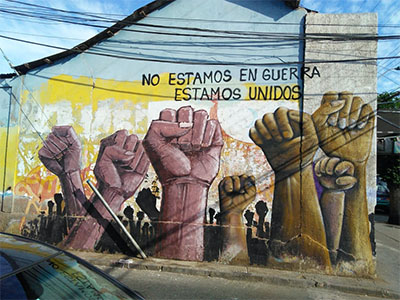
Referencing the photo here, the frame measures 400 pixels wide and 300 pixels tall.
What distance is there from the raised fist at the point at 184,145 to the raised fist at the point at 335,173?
7.38 ft

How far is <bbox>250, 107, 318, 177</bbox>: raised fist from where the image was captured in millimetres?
6516

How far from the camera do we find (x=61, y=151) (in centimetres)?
776

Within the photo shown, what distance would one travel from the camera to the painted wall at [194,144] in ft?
21.2

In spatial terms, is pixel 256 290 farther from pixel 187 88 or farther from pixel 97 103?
pixel 97 103

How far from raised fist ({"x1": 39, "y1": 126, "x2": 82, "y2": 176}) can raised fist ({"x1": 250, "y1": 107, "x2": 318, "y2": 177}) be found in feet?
14.7

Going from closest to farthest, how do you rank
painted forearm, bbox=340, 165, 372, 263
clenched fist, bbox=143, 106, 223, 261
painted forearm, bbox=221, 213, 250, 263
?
painted forearm, bbox=340, 165, 372, 263 < painted forearm, bbox=221, 213, 250, 263 < clenched fist, bbox=143, 106, 223, 261

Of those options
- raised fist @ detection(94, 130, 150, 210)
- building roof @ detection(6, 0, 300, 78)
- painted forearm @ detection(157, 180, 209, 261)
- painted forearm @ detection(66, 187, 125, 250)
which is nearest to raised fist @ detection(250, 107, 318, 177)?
painted forearm @ detection(157, 180, 209, 261)

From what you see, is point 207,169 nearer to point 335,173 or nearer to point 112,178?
point 112,178

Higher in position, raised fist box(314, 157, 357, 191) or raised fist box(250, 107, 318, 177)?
raised fist box(250, 107, 318, 177)

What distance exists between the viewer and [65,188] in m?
7.67

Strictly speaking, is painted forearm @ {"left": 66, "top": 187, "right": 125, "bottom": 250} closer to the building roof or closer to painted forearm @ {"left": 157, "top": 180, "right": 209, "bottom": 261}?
painted forearm @ {"left": 157, "top": 180, "right": 209, "bottom": 261}

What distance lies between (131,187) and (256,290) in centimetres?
365

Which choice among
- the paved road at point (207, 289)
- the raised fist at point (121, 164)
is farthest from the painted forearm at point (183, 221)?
the raised fist at point (121, 164)

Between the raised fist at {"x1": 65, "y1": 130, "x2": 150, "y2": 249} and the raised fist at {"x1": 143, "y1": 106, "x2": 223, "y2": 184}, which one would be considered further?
the raised fist at {"x1": 65, "y1": 130, "x2": 150, "y2": 249}
